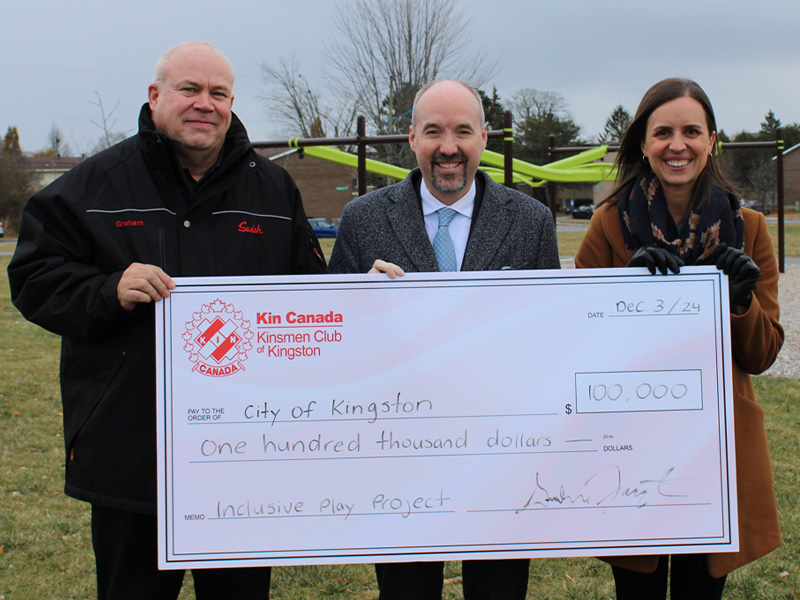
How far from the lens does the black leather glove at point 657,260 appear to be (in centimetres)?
241

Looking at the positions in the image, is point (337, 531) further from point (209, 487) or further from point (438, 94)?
point (438, 94)

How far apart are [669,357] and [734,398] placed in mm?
290

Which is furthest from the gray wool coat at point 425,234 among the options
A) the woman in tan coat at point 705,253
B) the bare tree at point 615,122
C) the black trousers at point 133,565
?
the bare tree at point 615,122

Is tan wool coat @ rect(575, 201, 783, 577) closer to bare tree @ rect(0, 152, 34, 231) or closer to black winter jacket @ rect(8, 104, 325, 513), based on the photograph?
black winter jacket @ rect(8, 104, 325, 513)

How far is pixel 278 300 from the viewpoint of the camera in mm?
2484

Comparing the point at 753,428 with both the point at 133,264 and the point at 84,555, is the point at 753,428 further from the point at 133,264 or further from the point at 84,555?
the point at 84,555

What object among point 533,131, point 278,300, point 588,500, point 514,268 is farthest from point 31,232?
point 533,131

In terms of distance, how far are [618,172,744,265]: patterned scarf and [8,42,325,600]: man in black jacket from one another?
4.26ft

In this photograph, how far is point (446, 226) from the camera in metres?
2.69

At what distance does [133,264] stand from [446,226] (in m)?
1.10

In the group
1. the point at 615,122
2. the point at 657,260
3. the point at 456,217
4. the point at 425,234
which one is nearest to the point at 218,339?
the point at 425,234

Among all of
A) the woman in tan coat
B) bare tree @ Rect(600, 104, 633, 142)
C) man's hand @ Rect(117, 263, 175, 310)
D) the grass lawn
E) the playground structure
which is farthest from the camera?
bare tree @ Rect(600, 104, 633, 142)

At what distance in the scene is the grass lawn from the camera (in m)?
3.59

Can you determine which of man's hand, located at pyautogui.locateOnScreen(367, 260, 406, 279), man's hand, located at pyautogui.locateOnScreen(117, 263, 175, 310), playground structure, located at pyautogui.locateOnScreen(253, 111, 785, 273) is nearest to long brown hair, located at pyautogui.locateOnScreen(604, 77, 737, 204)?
man's hand, located at pyautogui.locateOnScreen(367, 260, 406, 279)
